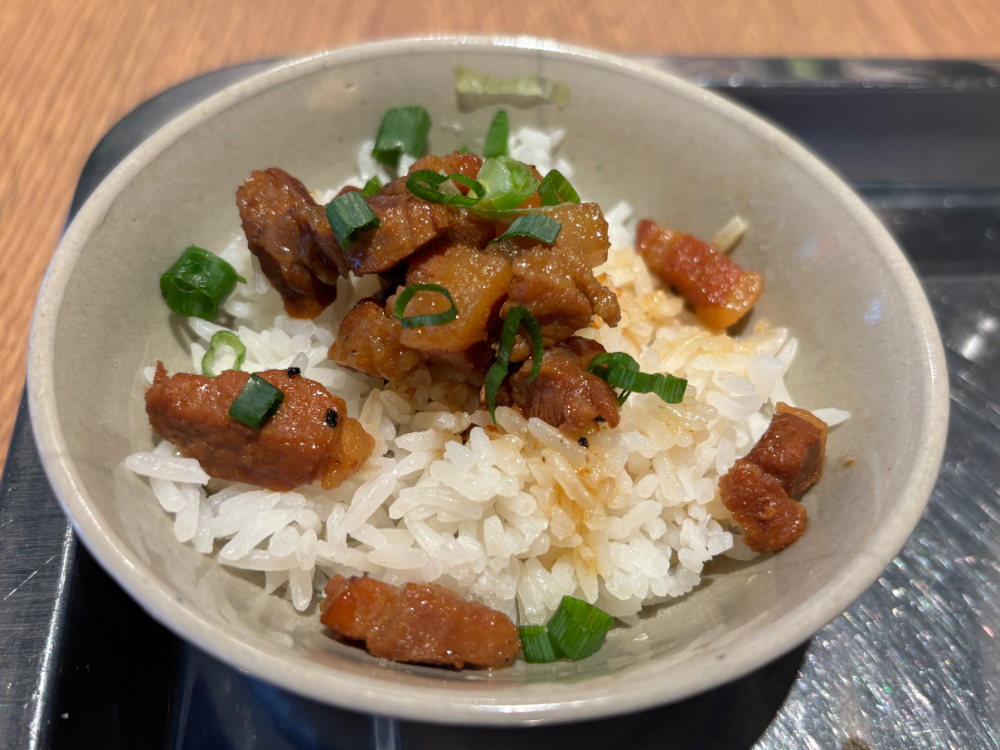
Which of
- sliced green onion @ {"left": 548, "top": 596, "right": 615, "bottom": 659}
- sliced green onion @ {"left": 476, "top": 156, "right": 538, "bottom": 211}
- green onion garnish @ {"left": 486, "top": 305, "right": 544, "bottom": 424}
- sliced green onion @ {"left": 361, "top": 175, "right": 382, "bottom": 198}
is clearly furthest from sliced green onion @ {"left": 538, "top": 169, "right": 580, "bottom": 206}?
sliced green onion @ {"left": 548, "top": 596, "right": 615, "bottom": 659}

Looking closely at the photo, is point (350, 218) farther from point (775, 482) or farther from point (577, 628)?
point (775, 482)

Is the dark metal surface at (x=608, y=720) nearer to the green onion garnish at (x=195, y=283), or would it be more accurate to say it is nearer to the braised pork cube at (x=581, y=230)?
the green onion garnish at (x=195, y=283)

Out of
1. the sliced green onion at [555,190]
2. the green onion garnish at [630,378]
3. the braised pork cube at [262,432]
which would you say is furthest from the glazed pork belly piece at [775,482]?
the braised pork cube at [262,432]

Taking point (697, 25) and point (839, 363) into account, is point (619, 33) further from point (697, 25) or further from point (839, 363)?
point (839, 363)

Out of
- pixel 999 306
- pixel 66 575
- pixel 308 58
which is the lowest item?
pixel 66 575

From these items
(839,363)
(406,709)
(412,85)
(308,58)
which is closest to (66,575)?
(406,709)

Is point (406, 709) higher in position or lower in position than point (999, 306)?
lower

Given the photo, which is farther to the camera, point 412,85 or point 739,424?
point 412,85
